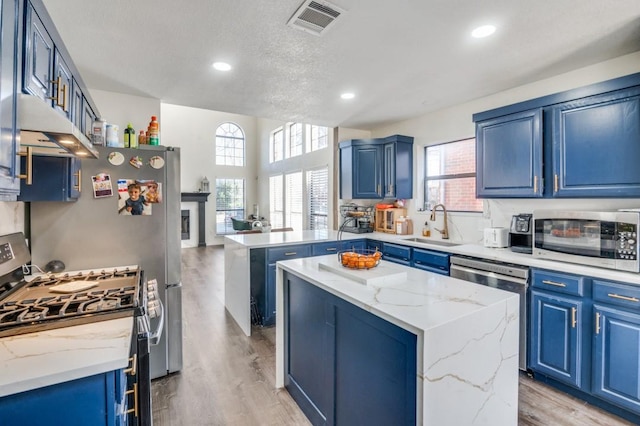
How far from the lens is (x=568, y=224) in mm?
2395

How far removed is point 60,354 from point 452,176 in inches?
156

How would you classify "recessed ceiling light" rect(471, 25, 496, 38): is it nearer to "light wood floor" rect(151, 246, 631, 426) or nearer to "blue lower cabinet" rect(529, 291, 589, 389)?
"blue lower cabinet" rect(529, 291, 589, 389)

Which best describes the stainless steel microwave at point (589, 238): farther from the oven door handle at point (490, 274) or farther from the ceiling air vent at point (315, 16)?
the ceiling air vent at point (315, 16)

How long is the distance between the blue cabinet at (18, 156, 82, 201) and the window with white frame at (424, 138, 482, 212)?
3816mm

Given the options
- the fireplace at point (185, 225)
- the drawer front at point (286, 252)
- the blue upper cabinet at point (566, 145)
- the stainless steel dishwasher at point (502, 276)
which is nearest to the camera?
the blue upper cabinet at point (566, 145)

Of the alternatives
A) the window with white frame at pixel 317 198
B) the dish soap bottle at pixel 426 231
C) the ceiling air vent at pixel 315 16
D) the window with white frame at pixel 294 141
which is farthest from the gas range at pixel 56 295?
the window with white frame at pixel 294 141

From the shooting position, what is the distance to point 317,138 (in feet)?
22.1

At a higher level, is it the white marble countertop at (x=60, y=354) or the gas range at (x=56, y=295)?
the gas range at (x=56, y=295)

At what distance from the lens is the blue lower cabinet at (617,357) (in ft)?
6.43

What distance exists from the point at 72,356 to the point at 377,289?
4.27 feet

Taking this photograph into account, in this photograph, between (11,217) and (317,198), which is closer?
(11,217)

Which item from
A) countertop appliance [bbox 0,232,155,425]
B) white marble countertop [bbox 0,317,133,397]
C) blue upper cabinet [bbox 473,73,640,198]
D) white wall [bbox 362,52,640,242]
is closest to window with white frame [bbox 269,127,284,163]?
white wall [bbox 362,52,640,242]

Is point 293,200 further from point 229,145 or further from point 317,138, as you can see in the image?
point 229,145

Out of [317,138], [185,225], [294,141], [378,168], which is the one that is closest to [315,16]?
[378,168]
